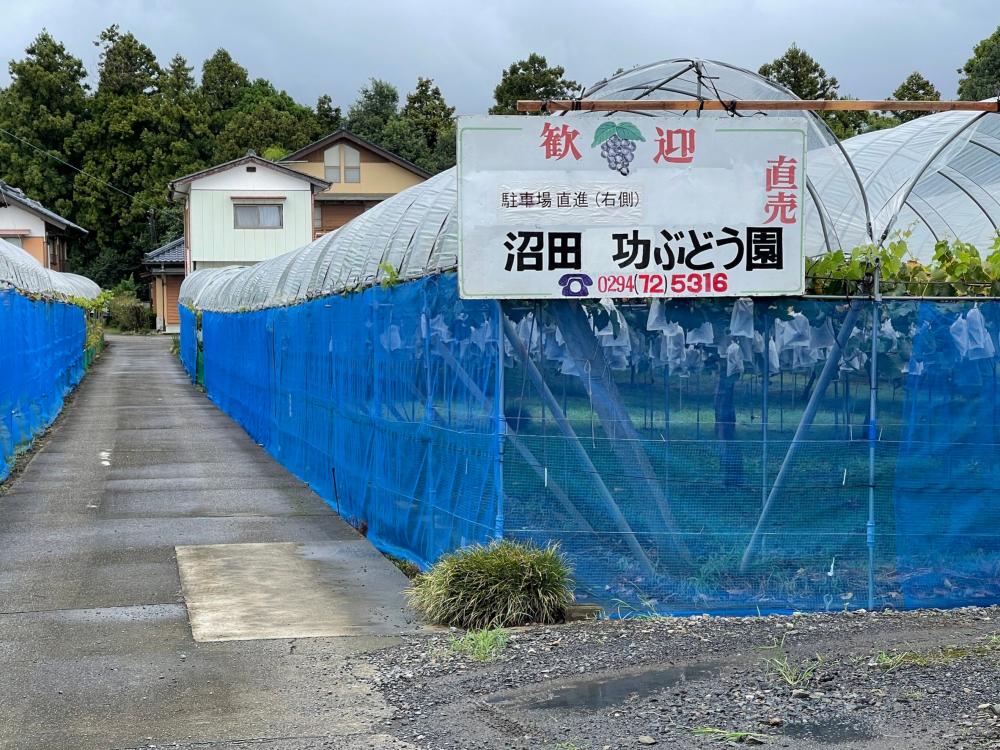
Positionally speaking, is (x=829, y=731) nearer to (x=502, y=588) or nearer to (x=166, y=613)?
(x=502, y=588)

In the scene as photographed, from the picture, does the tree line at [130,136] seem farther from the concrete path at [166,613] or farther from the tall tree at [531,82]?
the concrete path at [166,613]

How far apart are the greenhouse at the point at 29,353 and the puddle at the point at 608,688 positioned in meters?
10.1

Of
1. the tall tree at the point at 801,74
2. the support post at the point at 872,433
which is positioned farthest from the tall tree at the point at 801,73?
the support post at the point at 872,433

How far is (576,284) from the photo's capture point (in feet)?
24.1

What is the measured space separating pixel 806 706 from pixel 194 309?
93.4 ft

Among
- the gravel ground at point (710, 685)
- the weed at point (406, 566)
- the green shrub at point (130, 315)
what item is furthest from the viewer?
the green shrub at point (130, 315)

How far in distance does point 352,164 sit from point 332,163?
0.89 m

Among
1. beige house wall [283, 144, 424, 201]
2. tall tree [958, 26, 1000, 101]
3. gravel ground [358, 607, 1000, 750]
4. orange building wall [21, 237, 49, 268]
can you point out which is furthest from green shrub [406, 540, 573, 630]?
orange building wall [21, 237, 49, 268]

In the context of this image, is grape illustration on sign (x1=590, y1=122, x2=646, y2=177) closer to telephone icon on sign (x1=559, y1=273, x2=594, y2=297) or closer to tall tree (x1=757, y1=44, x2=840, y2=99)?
telephone icon on sign (x1=559, y1=273, x2=594, y2=297)

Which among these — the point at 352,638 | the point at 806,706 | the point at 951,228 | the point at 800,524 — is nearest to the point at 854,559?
the point at 800,524

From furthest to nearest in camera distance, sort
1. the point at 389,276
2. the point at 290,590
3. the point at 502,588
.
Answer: the point at 389,276
the point at 290,590
the point at 502,588

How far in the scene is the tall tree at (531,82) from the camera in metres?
61.1

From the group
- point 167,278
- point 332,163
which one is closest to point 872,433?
point 332,163

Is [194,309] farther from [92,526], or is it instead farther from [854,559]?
[854,559]
